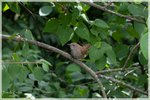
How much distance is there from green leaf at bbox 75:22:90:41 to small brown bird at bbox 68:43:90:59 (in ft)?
0.18

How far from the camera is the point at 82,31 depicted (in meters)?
1.28

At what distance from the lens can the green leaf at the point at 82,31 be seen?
1.27 metres

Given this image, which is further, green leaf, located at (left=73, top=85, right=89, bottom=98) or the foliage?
green leaf, located at (left=73, top=85, right=89, bottom=98)

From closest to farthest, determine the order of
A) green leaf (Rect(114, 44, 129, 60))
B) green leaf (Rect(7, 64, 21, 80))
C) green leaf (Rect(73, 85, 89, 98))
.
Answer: green leaf (Rect(7, 64, 21, 80))
green leaf (Rect(114, 44, 129, 60))
green leaf (Rect(73, 85, 89, 98))

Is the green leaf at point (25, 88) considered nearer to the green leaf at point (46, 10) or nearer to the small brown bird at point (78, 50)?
the green leaf at point (46, 10)

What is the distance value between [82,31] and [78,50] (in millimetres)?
74

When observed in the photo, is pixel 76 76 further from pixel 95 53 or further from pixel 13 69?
pixel 13 69

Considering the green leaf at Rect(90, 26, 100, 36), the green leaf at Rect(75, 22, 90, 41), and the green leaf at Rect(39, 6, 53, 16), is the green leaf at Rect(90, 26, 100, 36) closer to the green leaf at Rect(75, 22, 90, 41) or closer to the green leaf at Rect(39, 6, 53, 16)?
the green leaf at Rect(75, 22, 90, 41)

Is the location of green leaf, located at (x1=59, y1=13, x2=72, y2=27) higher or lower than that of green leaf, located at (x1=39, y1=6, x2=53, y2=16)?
lower

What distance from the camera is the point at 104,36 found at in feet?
4.38

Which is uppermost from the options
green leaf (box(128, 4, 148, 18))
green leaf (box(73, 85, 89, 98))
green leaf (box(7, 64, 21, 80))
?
green leaf (box(128, 4, 148, 18))

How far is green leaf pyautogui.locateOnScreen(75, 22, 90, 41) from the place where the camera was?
49.9 inches

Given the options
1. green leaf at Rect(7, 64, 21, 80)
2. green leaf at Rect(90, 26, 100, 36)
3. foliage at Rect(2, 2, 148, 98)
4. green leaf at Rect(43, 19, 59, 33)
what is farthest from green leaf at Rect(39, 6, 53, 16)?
green leaf at Rect(7, 64, 21, 80)

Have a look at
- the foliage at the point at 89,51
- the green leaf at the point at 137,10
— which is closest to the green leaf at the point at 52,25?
the foliage at the point at 89,51
